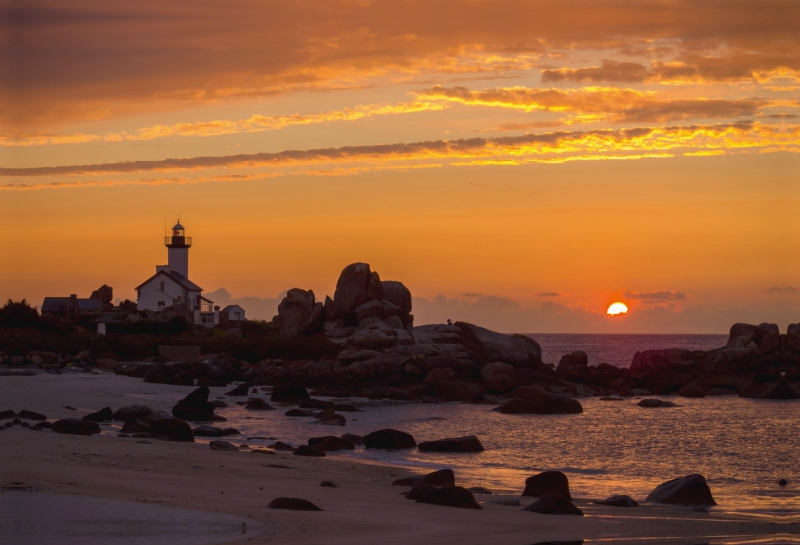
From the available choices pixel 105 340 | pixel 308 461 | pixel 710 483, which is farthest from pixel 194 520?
pixel 105 340

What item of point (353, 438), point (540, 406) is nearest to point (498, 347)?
point (540, 406)

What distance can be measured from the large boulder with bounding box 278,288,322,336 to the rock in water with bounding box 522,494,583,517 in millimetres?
48380

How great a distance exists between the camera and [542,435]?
27609 millimetres

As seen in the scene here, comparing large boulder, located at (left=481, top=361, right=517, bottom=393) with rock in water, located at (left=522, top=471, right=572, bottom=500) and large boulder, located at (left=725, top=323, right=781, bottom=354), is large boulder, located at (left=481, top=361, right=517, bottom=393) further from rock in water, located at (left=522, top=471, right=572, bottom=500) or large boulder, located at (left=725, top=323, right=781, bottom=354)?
rock in water, located at (left=522, top=471, right=572, bottom=500)

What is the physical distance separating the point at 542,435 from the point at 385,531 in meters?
18.2

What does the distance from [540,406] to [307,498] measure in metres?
24.8

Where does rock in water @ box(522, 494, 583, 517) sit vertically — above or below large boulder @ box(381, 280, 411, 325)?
below

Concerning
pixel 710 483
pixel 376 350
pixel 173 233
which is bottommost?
pixel 710 483

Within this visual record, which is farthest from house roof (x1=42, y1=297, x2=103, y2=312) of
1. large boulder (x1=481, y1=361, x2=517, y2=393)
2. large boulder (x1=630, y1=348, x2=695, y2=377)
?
large boulder (x1=630, y1=348, x2=695, y2=377)

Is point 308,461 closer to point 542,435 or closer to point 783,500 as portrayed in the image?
point 783,500

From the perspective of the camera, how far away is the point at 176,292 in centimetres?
7669

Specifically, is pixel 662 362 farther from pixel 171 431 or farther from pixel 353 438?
pixel 171 431

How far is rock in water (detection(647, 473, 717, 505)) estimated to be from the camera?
14.2m

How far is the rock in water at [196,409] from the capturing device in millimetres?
26594
